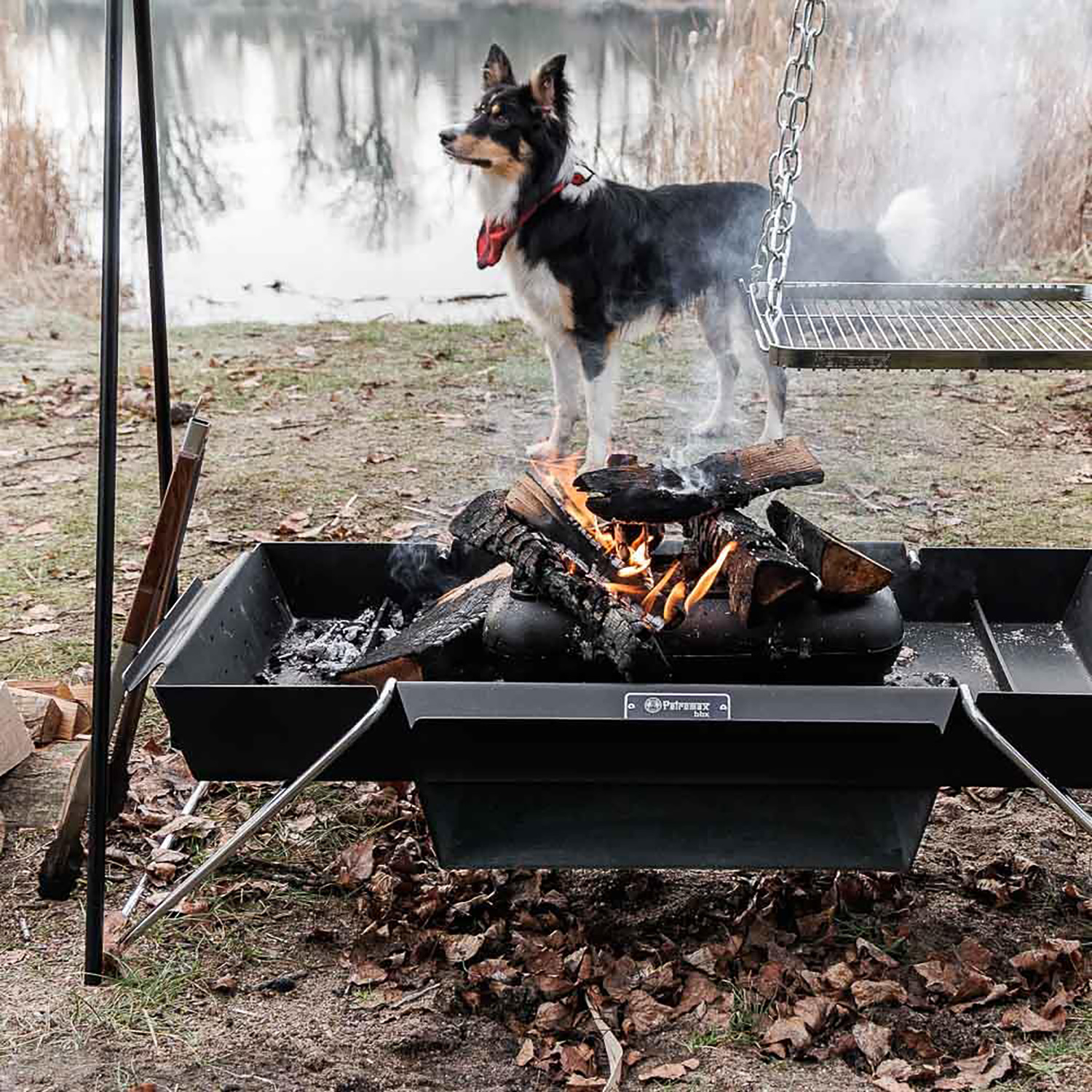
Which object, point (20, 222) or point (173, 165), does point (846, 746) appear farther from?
point (173, 165)

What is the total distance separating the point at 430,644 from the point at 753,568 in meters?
0.58

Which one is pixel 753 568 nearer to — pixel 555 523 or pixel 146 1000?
pixel 555 523

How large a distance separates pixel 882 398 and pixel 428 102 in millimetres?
5246

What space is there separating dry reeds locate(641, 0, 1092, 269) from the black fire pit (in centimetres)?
417

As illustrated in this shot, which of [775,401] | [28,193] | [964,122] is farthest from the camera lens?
[28,193]

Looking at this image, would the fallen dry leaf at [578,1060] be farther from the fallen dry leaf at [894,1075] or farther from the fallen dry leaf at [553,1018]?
the fallen dry leaf at [894,1075]

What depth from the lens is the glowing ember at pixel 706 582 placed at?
2.00 metres

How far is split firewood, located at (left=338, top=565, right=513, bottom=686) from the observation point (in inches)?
81.7

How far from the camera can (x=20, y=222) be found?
21.6 feet

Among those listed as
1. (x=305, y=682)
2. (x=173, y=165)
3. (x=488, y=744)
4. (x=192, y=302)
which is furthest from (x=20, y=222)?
(x=488, y=744)

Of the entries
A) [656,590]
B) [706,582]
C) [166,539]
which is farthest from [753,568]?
[166,539]

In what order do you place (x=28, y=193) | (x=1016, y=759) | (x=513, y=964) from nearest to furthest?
(x=1016, y=759) < (x=513, y=964) < (x=28, y=193)

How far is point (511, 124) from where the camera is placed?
13.2ft

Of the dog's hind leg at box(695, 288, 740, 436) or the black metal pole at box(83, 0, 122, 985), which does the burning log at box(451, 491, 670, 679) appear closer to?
the black metal pole at box(83, 0, 122, 985)
